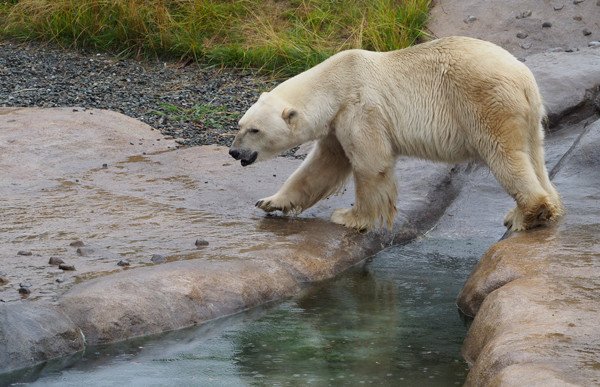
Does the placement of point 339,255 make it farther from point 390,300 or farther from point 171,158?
point 171,158

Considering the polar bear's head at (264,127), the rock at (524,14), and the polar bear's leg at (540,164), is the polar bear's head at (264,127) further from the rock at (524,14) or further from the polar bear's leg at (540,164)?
the rock at (524,14)

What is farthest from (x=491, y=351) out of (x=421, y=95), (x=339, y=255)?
(x=421, y=95)

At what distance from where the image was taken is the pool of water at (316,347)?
3.61 meters

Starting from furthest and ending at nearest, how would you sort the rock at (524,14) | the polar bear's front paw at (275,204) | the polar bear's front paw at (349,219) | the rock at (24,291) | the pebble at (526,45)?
the rock at (524,14) < the pebble at (526,45) < the polar bear's front paw at (275,204) < the polar bear's front paw at (349,219) < the rock at (24,291)

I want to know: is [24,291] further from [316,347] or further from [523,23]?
[523,23]

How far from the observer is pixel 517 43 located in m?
9.98

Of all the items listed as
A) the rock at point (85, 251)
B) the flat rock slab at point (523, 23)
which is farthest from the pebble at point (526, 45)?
the rock at point (85, 251)

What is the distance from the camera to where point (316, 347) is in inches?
157

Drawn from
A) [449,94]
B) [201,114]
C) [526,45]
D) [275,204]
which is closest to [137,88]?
[201,114]

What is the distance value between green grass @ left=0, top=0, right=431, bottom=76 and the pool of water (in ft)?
17.4

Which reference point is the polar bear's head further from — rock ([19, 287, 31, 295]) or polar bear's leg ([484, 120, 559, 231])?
rock ([19, 287, 31, 295])

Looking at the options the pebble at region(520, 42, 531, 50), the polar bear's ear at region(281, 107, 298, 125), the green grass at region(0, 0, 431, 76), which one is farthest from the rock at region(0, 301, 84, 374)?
the pebble at region(520, 42, 531, 50)

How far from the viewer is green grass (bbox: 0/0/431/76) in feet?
32.6

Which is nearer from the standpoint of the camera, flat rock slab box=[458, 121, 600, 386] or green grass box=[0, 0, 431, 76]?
flat rock slab box=[458, 121, 600, 386]
